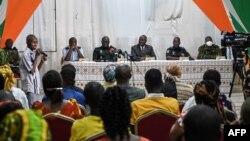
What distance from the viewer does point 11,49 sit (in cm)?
1083

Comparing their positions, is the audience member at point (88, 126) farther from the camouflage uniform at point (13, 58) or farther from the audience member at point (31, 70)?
the camouflage uniform at point (13, 58)

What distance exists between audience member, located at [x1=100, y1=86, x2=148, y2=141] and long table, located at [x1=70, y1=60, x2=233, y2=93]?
743cm

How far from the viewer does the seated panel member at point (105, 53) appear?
35.0ft

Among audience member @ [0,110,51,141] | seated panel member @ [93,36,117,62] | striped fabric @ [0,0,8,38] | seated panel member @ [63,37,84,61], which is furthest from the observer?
striped fabric @ [0,0,8,38]

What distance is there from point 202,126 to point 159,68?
8065mm

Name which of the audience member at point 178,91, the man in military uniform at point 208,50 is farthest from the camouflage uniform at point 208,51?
the audience member at point 178,91

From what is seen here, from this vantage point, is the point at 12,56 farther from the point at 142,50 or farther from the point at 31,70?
the point at 31,70

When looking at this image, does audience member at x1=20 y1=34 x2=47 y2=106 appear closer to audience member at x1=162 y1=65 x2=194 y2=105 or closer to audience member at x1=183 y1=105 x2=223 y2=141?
audience member at x1=162 y1=65 x2=194 y2=105

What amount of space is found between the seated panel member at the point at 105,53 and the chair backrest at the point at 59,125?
664 centimetres

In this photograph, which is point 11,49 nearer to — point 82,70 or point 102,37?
point 82,70

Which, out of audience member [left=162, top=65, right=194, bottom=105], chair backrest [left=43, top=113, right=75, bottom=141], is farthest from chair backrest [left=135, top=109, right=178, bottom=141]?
audience member [left=162, top=65, right=194, bottom=105]

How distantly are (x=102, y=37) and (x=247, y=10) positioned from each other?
309 centimetres

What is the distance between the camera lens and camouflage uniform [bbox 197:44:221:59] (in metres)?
11.2

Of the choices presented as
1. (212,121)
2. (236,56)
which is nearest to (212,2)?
(236,56)
